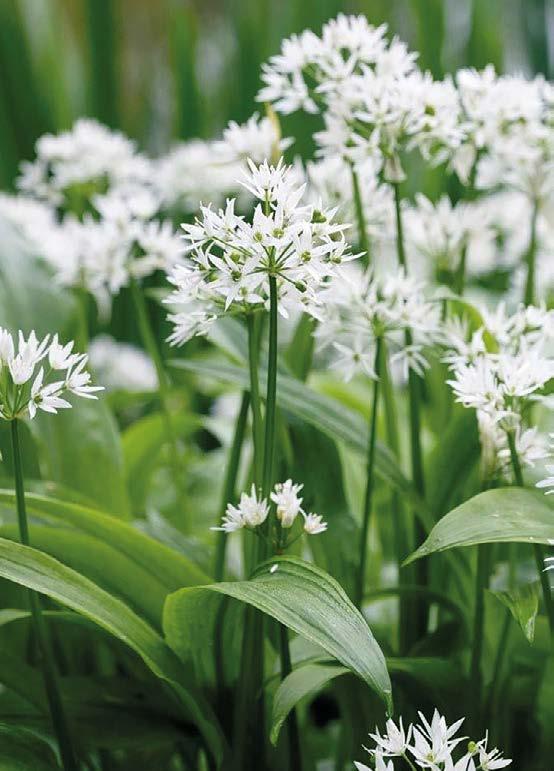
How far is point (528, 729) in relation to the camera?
0.97 meters

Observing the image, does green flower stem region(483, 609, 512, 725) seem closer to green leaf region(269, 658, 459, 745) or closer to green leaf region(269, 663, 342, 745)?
green leaf region(269, 658, 459, 745)

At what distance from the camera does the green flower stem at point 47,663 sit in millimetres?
649

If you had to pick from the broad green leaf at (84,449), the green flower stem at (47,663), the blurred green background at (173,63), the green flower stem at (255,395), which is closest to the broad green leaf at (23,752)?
the green flower stem at (47,663)

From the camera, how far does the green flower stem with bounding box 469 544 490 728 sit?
80 cm

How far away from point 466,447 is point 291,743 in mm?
314

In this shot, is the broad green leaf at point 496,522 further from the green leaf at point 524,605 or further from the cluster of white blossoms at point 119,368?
the cluster of white blossoms at point 119,368

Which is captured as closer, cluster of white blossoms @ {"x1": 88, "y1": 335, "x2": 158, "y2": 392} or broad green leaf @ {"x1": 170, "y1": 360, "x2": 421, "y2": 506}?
broad green leaf @ {"x1": 170, "y1": 360, "x2": 421, "y2": 506}

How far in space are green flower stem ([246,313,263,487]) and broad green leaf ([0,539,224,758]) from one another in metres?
0.14

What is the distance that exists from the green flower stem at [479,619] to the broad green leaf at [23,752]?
1.12 feet

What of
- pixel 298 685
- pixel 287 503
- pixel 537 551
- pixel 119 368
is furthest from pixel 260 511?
pixel 119 368

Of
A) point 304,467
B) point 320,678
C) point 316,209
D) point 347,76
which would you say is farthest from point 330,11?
point 320,678

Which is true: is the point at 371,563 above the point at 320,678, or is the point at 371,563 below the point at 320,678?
above

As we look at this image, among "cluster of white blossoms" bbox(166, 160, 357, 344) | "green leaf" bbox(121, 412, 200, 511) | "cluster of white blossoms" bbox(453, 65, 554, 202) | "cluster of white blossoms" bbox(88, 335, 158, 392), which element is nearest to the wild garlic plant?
"cluster of white blossoms" bbox(166, 160, 357, 344)

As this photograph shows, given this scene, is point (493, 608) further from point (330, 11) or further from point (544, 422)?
point (330, 11)
